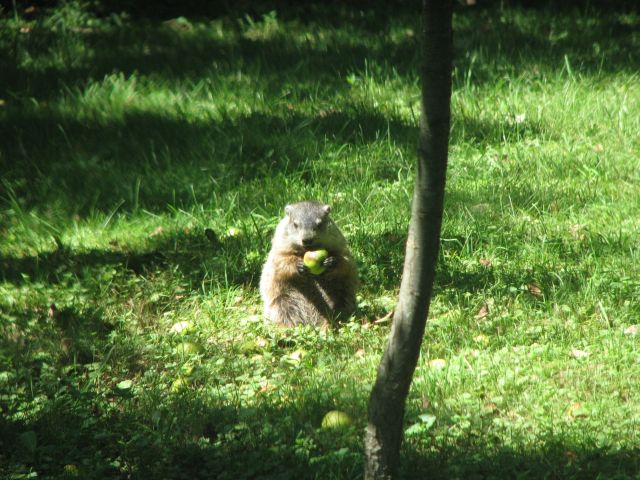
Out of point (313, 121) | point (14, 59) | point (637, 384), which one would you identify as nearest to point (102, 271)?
point (313, 121)

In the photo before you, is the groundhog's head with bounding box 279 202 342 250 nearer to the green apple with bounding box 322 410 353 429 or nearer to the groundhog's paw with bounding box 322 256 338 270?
the groundhog's paw with bounding box 322 256 338 270

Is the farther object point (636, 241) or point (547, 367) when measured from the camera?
point (636, 241)

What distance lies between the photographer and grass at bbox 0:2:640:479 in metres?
3.56

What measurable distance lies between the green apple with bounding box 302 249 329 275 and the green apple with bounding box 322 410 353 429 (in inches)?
50.6

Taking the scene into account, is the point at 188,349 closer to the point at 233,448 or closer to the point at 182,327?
the point at 182,327

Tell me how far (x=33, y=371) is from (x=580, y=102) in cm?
487

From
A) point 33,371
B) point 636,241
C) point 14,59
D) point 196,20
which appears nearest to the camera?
point 33,371

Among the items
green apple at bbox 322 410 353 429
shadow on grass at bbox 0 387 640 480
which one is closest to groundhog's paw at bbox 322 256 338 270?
shadow on grass at bbox 0 387 640 480

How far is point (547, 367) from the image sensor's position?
13.2 ft

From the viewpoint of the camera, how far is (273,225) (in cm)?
573

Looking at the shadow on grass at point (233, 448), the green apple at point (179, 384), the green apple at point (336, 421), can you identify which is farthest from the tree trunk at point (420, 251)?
the green apple at point (179, 384)

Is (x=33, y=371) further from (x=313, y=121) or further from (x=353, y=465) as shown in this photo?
(x=313, y=121)

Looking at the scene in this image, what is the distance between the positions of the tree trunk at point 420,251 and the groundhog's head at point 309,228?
6.51 ft

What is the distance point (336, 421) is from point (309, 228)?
4.83ft
